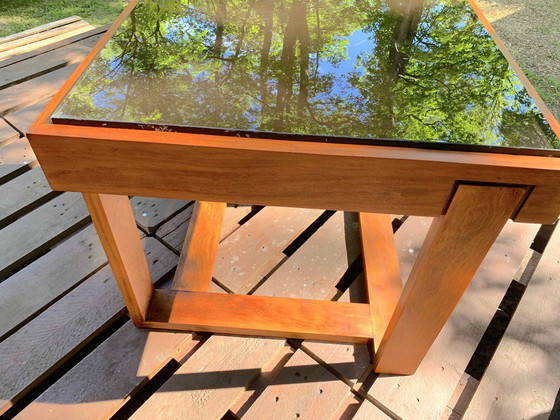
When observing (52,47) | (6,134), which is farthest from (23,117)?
(52,47)

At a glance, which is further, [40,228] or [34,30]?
[34,30]

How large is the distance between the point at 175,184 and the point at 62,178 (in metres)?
0.17

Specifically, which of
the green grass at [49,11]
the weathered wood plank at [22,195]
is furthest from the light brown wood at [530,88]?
the green grass at [49,11]

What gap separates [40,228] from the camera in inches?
53.0

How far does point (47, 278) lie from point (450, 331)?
3.69 feet

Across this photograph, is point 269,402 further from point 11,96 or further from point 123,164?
point 11,96

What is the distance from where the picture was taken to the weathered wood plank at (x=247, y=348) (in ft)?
3.26

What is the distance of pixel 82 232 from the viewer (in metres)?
1.35

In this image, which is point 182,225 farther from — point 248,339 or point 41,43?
point 41,43

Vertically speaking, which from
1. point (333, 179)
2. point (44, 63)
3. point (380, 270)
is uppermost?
point (333, 179)

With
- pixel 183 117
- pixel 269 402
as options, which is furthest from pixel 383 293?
pixel 183 117

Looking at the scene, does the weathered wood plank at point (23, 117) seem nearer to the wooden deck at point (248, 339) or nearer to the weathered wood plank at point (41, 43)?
the wooden deck at point (248, 339)

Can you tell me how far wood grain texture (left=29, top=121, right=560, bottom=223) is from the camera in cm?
61

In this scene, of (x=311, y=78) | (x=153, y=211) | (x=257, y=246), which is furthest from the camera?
(x=153, y=211)
